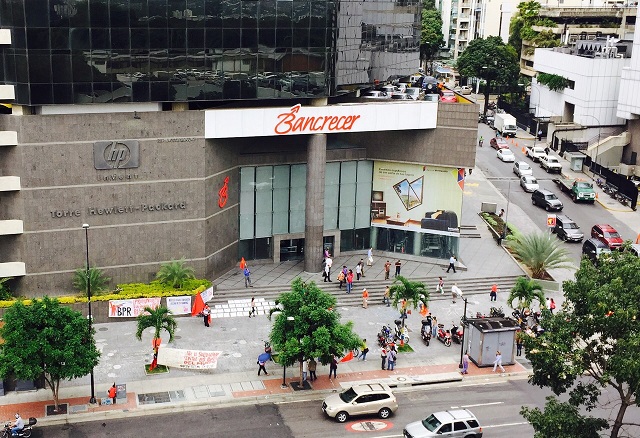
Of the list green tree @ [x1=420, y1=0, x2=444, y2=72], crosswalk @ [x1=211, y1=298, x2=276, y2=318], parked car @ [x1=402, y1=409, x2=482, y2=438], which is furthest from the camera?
green tree @ [x1=420, y1=0, x2=444, y2=72]

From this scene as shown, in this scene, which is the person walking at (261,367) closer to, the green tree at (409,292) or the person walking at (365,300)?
the green tree at (409,292)

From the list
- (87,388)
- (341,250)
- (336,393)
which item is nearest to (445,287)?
(341,250)

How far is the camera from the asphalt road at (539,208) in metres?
79.3

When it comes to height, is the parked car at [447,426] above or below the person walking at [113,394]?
above

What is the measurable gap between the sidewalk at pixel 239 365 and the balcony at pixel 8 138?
41.7 feet

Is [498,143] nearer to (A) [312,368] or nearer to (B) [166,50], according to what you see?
(B) [166,50]

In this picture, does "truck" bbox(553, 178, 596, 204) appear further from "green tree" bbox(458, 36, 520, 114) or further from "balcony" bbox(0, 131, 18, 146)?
"balcony" bbox(0, 131, 18, 146)

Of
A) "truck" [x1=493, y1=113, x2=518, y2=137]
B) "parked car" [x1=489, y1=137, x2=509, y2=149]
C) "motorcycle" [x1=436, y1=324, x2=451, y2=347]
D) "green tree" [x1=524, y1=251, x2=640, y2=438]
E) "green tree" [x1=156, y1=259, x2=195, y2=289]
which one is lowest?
"motorcycle" [x1=436, y1=324, x2=451, y2=347]

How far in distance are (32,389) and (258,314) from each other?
16569mm

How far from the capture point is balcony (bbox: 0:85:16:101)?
51.8 meters

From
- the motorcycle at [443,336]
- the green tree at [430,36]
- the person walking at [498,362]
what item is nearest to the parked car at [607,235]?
the motorcycle at [443,336]

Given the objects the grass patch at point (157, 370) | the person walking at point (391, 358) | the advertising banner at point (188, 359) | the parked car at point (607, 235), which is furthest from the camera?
the parked car at point (607, 235)

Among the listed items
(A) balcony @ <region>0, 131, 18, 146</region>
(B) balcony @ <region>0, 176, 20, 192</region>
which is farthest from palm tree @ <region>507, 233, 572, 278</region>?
(A) balcony @ <region>0, 131, 18, 146</region>

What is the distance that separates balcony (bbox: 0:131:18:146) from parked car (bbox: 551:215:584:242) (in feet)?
155
